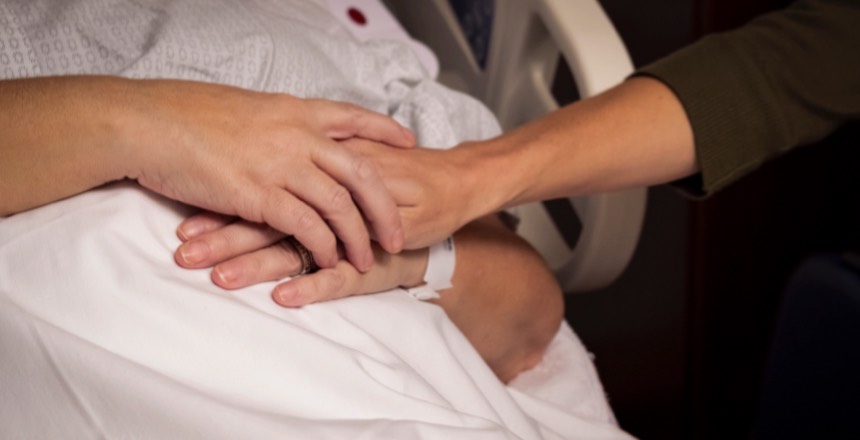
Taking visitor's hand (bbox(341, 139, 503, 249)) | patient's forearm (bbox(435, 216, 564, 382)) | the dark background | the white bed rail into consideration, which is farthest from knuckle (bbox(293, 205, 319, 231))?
the dark background

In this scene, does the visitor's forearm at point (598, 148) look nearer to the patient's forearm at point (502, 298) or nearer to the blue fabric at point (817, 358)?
the patient's forearm at point (502, 298)

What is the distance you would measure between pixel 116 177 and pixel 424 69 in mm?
586

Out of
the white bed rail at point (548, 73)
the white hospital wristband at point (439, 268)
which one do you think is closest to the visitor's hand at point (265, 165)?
the white hospital wristband at point (439, 268)

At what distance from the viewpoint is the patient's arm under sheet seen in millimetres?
707

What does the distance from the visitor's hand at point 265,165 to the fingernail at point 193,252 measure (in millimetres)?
50

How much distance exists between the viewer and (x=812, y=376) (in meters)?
1.19

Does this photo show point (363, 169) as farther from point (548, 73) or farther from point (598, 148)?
point (548, 73)

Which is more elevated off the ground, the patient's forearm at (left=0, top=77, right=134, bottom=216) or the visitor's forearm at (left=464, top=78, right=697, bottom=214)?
the patient's forearm at (left=0, top=77, right=134, bottom=216)

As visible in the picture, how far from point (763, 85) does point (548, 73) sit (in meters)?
0.35

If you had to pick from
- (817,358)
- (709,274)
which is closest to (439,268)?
(817,358)

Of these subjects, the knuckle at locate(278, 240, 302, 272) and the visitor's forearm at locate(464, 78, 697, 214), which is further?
the visitor's forearm at locate(464, 78, 697, 214)

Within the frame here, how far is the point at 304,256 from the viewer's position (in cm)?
92

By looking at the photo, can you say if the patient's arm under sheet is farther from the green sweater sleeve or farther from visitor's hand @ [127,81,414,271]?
the green sweater sleeve

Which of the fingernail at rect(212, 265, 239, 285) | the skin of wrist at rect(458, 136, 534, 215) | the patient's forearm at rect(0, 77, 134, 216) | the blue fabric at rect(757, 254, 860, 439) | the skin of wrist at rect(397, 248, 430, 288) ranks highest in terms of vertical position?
the patient's forearm at rect(0, 77, 134, 216)
